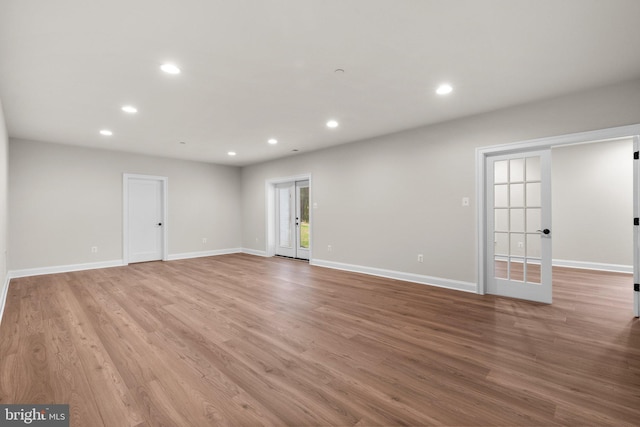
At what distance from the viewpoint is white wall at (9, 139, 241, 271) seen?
526cm

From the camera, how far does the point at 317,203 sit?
6.39 m

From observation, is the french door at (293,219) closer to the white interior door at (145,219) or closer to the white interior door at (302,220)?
the white interior door at (302,220)

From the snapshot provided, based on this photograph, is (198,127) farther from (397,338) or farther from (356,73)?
(397,338)

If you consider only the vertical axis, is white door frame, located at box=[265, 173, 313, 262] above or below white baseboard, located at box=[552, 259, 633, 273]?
above

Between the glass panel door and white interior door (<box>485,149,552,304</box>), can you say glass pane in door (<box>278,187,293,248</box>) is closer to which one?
the glass panel door

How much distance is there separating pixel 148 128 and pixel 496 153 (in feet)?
17.6

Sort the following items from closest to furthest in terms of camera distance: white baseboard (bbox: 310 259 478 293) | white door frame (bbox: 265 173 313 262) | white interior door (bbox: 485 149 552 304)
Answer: white interior door (bbox: 485 149 552 304) < white baseboard (bbox: 310 259 478 293) < white door frame (bbox: 265 173 313 262)

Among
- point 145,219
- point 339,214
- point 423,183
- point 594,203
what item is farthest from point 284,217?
point 594,203

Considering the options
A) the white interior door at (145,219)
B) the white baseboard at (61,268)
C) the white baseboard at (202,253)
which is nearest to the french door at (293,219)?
the white baseboard at (202,253)

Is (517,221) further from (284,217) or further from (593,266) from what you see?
(284,217)

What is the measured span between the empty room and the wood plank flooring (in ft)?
0.07

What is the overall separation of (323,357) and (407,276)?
2.91m

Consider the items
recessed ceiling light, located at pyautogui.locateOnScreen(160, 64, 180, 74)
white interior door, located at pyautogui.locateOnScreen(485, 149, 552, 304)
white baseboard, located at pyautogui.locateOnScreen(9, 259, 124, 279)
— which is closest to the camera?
recessed ceiling light, located at pyautogui.locateOnScreen(160, 64, 180, 74)

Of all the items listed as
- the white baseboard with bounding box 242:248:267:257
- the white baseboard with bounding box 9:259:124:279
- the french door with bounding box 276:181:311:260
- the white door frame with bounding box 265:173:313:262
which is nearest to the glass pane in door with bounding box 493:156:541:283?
the french door with bounding box 276:181:311:260
